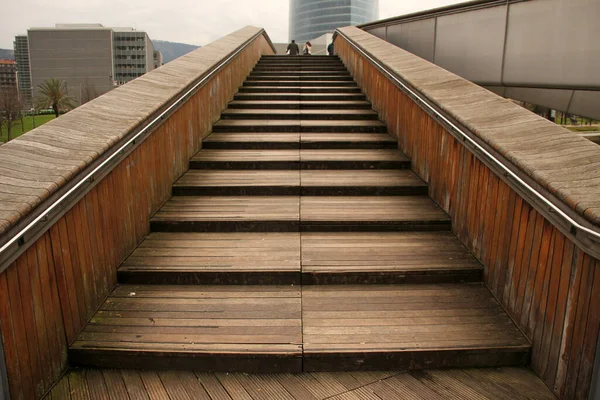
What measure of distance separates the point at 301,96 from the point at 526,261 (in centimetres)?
533

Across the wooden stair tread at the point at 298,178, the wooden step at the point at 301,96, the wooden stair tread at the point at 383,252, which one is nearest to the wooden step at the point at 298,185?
the wooden stair tread at the point at 298,178

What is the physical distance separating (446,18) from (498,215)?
18.2ft

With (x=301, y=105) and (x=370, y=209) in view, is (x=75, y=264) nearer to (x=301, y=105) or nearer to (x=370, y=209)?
(x=370, y=209)

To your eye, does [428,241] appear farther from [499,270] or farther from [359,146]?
[359,146]

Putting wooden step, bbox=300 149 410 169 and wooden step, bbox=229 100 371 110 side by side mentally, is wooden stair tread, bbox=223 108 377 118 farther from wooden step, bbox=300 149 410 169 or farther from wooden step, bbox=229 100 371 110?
wooden step, bbox=300 149 410 169

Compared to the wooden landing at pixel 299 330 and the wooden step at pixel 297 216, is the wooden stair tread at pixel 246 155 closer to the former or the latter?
the wooden step at pixel 297 216

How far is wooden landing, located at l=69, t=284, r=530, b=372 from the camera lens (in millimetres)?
2465

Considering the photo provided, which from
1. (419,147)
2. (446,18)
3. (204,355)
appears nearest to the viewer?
(204,355)

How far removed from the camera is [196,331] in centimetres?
262

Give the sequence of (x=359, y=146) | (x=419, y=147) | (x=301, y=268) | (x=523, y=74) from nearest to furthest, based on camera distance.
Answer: (x=301, y=268)
(x=419, y=147)
(x=359, y=146)
(x=523, y=74)

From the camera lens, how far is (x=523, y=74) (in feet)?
18.8

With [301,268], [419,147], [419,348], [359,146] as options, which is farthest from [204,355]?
[359,146]

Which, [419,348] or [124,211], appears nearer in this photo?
[419,348]

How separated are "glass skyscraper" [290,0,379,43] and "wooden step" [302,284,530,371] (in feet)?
446
